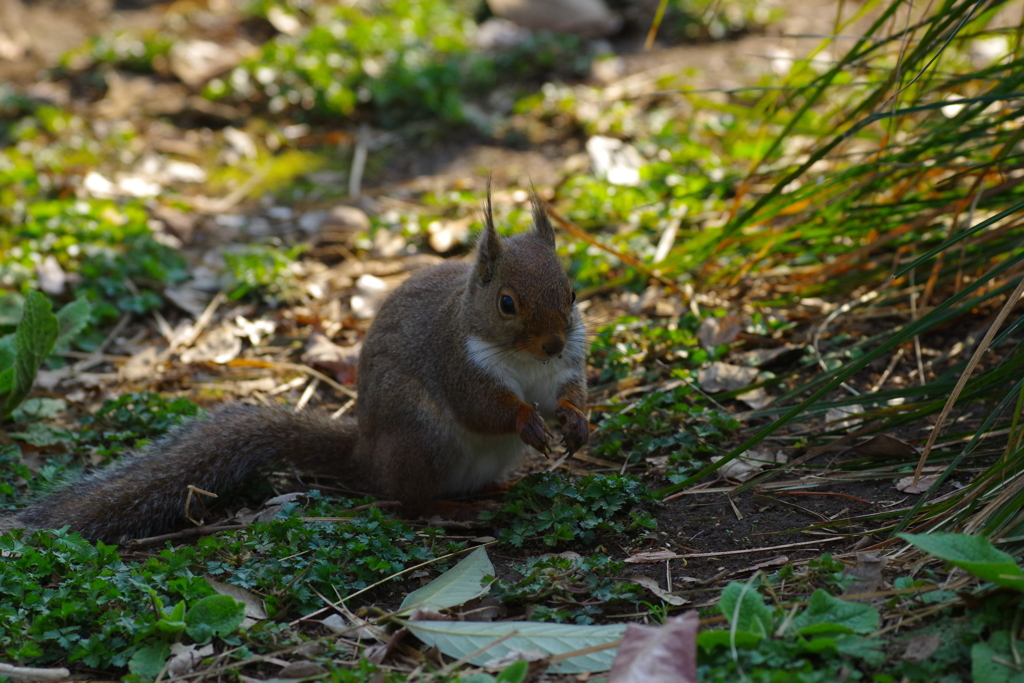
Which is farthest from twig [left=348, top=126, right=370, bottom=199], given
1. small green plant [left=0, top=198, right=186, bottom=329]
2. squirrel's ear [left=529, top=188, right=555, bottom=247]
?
squirrel's ear [left=529, top=188, right=555, bottom=247]

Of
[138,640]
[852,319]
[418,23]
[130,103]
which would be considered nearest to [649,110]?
[418,23]

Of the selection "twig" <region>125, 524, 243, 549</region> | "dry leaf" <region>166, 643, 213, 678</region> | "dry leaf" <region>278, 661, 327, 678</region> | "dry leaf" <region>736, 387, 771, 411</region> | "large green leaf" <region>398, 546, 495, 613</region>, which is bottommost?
"twig" <region>125, 524, 243, 549</region>

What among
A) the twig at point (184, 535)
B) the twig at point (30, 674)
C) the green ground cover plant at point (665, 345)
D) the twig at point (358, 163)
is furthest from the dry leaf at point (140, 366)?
the twig at point (30, 674)

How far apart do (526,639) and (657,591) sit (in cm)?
38

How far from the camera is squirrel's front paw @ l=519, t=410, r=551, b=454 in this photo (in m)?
2.69

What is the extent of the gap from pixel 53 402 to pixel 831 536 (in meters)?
2.82

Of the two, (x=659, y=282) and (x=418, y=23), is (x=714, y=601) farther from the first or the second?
(x=418, y=23)

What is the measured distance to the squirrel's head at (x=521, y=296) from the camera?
2689mm

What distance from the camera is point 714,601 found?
212cm

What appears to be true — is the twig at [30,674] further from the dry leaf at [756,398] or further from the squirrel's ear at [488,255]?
the dry leaf at [756,398]

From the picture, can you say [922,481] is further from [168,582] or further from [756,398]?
[168,582]

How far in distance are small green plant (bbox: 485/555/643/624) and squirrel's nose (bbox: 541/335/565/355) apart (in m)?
0.62

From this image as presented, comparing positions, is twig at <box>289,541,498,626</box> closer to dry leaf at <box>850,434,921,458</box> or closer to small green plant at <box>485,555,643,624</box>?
small green plant at <box>485,555,643,624</box>

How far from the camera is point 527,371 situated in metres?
2.87
